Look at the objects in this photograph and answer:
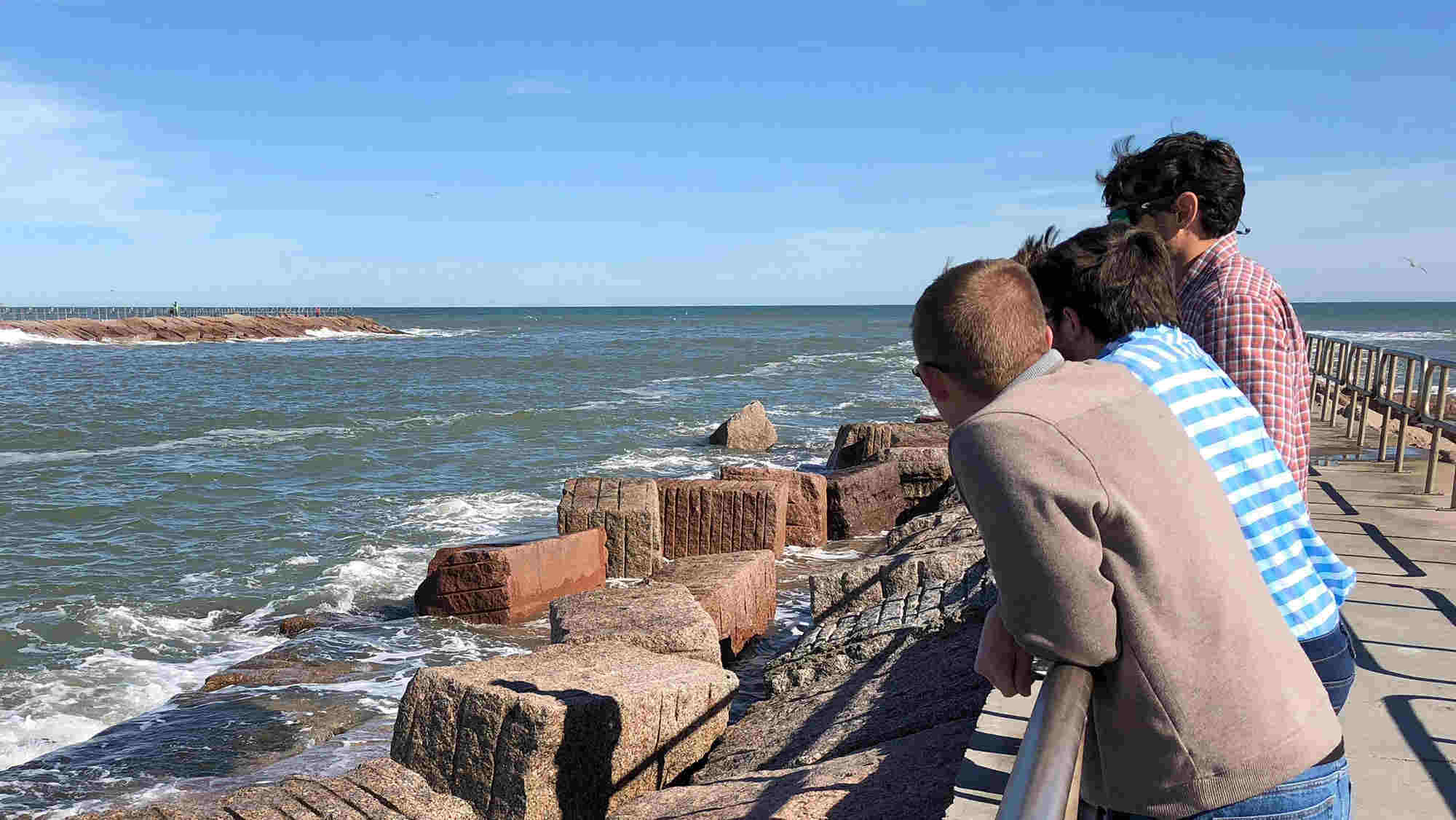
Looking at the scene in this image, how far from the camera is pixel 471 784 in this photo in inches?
175

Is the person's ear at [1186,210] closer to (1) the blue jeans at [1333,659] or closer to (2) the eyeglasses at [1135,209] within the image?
(2) the eyeglasses at [1135,209]

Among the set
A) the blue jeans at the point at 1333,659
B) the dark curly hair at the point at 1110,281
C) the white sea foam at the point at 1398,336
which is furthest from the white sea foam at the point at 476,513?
the white sea foam at the point at 1398,336

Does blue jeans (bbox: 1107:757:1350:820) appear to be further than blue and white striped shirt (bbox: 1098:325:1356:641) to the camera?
No

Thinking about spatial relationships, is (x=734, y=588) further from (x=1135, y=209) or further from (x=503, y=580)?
(x=1135, y=209)

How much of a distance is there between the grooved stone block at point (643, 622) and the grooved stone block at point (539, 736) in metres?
0.74

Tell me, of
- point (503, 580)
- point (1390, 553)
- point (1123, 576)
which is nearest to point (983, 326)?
point (1123, 576)

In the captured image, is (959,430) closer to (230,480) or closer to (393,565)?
(393,565)

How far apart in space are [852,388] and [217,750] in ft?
91.3

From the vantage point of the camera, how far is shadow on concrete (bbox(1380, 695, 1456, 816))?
3.81m

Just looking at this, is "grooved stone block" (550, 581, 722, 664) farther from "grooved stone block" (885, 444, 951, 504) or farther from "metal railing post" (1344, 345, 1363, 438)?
"metal railing post" (1344, 345, 1363, 438)

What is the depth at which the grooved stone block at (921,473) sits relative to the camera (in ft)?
41.5

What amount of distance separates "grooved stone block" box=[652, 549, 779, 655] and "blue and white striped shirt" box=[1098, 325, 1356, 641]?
16.9 ft

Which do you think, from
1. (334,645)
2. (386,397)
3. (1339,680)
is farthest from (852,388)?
(1339,680)

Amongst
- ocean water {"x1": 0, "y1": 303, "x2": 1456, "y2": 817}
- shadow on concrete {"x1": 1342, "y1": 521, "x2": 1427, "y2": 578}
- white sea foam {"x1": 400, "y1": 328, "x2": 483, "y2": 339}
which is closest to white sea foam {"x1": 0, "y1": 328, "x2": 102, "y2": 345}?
ocean water {"x1": 0, "y1": 303, "x2": 1456, "y2": 817}
